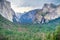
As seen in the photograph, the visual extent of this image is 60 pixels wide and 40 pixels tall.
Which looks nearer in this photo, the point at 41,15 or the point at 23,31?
the point at 23,31

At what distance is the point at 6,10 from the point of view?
10.7 metres

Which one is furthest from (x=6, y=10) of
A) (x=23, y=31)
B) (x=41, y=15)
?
(x=41, y=15)

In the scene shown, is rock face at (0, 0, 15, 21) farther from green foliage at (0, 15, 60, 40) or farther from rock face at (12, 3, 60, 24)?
A: rock face at (12, 3, 60, 24)

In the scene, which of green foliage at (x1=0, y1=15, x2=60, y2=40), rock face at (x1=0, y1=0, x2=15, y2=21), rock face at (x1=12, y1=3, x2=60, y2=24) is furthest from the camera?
rock face at (x1=0, y1=0, x2=15, y2=21)

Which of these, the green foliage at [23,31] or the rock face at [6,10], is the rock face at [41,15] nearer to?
the green foliage at [23,31]

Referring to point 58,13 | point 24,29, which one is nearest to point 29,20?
point 24,29

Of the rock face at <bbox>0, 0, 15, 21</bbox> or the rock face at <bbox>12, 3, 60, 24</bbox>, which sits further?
the rock face at <bbox>0, 0, 15, 21</bbox>

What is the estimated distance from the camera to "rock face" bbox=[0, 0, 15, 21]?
10.4 meters

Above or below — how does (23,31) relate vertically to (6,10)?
below

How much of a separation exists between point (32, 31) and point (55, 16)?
40.2 inches

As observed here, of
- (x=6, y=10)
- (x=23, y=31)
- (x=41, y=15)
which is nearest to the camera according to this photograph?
(x=23, y=31)

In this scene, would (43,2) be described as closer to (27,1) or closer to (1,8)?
(27,1)

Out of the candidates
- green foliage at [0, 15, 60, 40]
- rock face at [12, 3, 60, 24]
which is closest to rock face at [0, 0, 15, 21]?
green foliage at [0, 15, 60, 40]

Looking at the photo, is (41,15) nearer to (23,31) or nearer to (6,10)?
(23,31)
